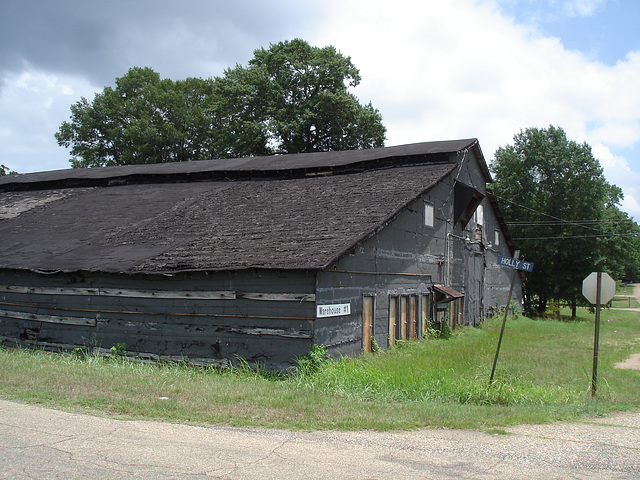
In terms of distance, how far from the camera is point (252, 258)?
12625 mm

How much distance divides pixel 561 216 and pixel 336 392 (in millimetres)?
36350

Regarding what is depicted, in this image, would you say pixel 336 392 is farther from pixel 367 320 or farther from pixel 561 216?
pixel 561 216

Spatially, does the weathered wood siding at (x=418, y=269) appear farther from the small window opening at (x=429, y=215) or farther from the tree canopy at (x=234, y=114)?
the tree canopy at (x=234, y=114)

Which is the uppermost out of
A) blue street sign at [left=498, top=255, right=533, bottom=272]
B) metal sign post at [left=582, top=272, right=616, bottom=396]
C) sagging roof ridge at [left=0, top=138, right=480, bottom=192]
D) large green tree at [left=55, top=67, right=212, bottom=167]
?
large green tree at [left=55, top=67, right=212, bottom=167]

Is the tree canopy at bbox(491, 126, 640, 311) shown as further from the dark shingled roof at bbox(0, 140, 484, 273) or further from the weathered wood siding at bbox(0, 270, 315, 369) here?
the weathered wood siding at bbox(0, 270, 315, 369)

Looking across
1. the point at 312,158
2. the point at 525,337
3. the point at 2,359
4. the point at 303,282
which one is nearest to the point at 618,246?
the point at 525,337

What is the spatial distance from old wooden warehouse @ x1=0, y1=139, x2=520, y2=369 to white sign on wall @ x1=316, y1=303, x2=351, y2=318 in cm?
5

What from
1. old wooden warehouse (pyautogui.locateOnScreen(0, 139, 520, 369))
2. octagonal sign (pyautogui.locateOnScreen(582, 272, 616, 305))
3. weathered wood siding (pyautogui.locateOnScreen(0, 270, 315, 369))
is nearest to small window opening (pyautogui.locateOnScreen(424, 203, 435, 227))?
old wooden warehouse (pyautogui.locateOnScreen(0, 139, 520, 369))

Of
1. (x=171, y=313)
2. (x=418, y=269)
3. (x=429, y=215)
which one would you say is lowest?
(x=171, y=313)

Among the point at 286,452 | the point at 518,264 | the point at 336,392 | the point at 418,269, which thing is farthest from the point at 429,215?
the point at 286,452

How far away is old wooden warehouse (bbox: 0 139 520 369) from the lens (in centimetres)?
1253

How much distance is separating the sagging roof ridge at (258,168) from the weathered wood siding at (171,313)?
364 inches

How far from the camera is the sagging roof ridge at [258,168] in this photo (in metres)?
20.8

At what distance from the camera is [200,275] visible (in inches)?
514
